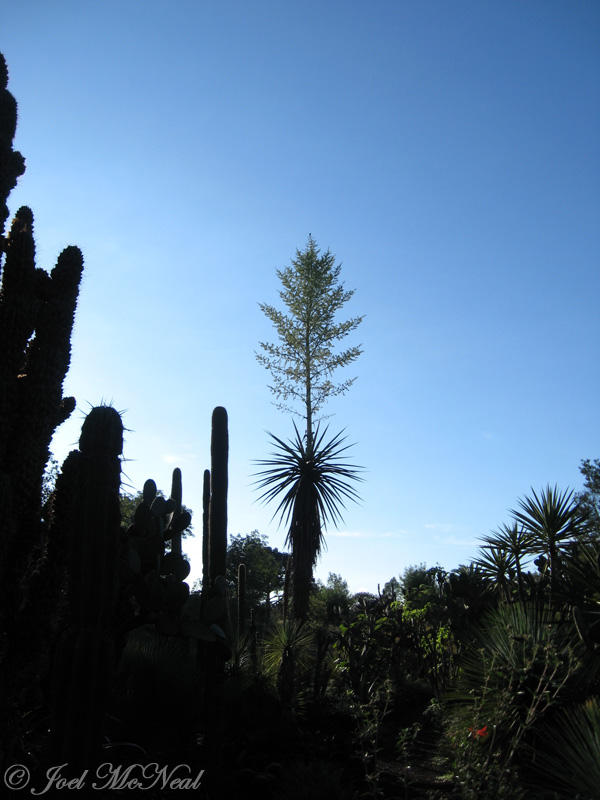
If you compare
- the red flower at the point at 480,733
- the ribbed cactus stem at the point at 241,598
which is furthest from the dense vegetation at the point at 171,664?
the ribbed cactus stem at the point at 241,598

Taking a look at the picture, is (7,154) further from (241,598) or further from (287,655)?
(241,598)

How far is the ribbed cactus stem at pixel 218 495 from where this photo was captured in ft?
34.2

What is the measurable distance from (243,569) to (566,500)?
7361mm

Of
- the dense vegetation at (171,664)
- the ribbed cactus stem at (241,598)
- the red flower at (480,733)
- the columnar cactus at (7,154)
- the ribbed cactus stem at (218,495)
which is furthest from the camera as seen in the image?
the ribbed cactus stem at (241,598)

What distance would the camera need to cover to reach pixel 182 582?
7.79 meters

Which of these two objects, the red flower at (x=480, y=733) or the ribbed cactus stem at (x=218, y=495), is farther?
the ribbed cactus stem at (x=218, y=495)

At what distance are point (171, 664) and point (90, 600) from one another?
4565 millimetres

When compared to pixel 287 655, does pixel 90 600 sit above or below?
above

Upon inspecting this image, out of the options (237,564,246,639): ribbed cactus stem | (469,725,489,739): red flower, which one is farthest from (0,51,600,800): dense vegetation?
(237,564,246,639): ribbed cactus stem

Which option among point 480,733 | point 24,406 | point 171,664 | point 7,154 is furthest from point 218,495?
point 7,154

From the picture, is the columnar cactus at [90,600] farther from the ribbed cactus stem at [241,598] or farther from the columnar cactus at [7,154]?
the ribbed cactus stem at [241,598]

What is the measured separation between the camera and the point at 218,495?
36.0ft

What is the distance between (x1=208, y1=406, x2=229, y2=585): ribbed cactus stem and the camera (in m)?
10.4

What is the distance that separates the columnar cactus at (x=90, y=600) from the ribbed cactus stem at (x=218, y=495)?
4472 millimetres
